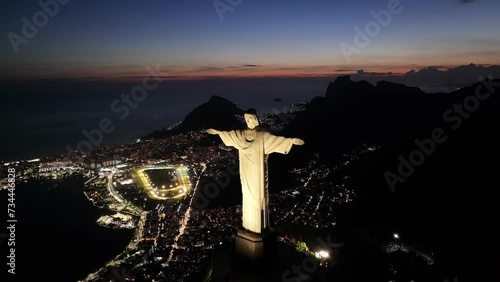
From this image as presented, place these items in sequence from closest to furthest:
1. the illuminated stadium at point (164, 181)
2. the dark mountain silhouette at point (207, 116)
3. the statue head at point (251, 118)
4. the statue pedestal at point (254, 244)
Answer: the statue head at point (251, 118) < the statue pedestal at point (254, 244) < the illuminated stadium at point (164, 181) < the dark mountain silhouette at point (207, 116)

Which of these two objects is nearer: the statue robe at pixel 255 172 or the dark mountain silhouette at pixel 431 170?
the statue robe at pixel 255 172

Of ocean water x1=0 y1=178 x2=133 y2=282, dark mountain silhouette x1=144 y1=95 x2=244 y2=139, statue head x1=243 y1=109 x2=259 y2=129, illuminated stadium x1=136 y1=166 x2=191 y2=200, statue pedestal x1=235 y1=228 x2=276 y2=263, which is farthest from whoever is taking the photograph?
dark mountain silhouette x1=144 y1=95 x2=244 y2=139

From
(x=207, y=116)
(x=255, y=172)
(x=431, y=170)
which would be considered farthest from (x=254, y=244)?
(x=207, y=116)

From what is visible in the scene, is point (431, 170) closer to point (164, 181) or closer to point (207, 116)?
point (164, 181)

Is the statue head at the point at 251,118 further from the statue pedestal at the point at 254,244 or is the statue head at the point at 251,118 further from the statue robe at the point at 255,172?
the statue pedestal at the point at 254,244

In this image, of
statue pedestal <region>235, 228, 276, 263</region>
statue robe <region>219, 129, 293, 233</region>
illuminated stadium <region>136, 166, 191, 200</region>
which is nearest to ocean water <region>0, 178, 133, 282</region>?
illuminated stadium <region>136, 166, 191, 200</region>

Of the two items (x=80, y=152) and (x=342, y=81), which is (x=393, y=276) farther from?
(x=342, y=81)

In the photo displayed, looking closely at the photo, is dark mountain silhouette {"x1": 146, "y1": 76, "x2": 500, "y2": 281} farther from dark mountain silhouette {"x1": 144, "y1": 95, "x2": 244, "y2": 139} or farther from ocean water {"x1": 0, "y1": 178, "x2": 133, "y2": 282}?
dark mountain silhouette {"x1": 144, "y1": 95, "x2": 244, "y2": 139}

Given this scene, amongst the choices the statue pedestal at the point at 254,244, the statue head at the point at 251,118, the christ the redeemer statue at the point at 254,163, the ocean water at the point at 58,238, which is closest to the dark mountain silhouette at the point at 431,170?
the christ the redeemer statue at the point at 254,163
